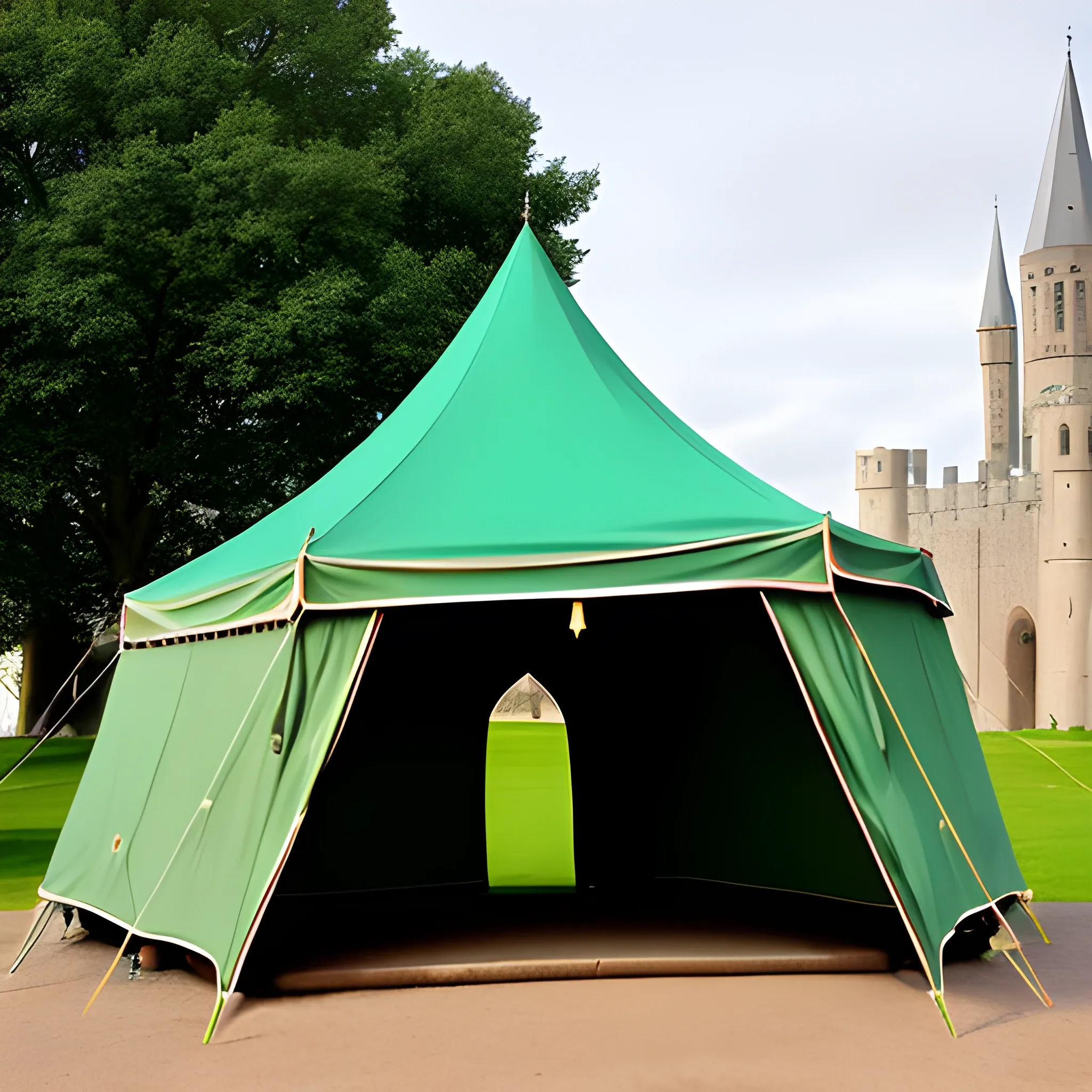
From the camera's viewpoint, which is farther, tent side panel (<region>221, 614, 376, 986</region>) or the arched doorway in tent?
the arched doorway in tent

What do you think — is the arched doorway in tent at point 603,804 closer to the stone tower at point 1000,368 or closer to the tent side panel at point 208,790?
the tent side panel at point 208,790

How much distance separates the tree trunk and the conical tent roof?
1681 cm

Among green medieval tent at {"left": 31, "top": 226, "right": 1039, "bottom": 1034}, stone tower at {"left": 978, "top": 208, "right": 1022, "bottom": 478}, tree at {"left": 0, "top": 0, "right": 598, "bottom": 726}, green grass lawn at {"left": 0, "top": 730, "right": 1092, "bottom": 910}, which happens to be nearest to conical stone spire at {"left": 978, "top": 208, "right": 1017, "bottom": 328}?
stone tower at {"left": 978, "top": 208, "right": 1022, "bottom": 478}

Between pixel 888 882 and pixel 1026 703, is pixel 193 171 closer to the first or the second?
pixel 888 882

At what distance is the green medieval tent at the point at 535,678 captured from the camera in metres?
6.32

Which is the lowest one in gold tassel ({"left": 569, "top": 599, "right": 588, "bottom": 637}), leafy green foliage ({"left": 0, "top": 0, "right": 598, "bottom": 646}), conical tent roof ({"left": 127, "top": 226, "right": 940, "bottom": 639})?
gold tassel ({"left": 569, "top": 599, "right": 588, "bottom": 637})

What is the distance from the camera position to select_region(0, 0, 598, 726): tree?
1844cm

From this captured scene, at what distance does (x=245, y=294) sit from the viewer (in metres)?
18.8

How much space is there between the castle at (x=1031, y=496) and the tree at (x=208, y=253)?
74.0 feet

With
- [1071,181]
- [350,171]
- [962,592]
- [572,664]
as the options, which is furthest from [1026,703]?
[572,664]

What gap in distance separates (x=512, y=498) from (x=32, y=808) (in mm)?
12150

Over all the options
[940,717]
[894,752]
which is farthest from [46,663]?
[894,752]

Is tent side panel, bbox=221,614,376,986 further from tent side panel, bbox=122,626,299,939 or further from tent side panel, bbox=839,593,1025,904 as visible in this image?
tent side panel, bbox=839,593,1025,904

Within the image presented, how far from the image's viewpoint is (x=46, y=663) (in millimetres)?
24188
